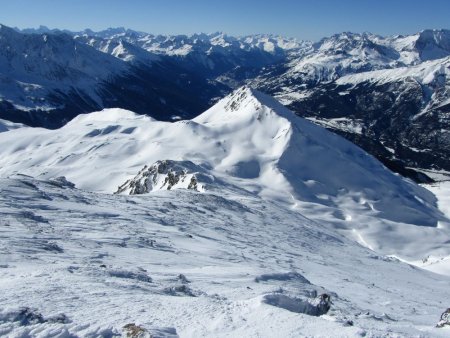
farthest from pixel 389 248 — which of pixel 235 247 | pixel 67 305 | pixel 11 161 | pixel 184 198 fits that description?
pixel 11 161

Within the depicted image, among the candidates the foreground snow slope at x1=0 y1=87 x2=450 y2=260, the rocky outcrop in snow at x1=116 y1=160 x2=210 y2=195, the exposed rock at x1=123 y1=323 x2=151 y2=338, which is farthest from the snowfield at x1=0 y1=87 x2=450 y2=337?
the foreground snow slope at x1=0 y1=87 x2=450 y2=260

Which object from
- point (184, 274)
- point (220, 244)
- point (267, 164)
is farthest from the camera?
point (267, 164)

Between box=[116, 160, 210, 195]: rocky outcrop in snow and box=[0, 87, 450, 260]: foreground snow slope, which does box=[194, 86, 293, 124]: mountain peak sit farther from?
box=[116, 160, 210, 195]: rocky outcrop in snow

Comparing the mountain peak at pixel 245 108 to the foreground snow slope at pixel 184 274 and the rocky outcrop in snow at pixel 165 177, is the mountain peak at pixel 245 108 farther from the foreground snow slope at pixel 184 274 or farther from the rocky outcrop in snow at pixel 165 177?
the foreground snow slope at pixel 184 274

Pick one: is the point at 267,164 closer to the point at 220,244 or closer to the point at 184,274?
the point at 220,244

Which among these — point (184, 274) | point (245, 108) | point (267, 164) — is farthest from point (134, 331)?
point (245, 108)

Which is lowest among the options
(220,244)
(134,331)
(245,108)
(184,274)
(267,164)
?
(220,244)

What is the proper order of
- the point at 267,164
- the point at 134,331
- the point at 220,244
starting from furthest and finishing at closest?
the point at 267,164 < the point at 220,244 < the point at 134,331

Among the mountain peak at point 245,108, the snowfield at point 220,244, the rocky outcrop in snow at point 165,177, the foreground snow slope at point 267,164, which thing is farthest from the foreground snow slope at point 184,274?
the mountain peak at point 245,108
